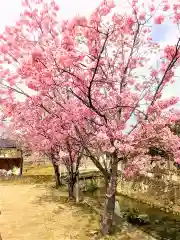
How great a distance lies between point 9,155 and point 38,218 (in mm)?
20102

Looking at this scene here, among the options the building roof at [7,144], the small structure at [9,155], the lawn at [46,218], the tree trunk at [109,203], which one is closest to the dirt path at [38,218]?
the lawn at [46,218]

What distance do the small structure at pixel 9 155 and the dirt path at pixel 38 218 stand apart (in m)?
10.7

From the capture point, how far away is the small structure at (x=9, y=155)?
33281mm

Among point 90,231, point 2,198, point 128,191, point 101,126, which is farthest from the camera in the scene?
point 128,191

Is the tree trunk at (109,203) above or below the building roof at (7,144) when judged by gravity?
below

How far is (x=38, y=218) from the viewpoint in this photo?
52.0 ft

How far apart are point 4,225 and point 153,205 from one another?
39.8ft

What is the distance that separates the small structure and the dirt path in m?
10.7

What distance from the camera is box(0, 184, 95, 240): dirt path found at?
1322 cm

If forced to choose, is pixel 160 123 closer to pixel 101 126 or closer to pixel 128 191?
pixel 101 126

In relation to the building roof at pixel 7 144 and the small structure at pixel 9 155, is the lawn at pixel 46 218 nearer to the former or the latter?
the small structure at pixel 9 155

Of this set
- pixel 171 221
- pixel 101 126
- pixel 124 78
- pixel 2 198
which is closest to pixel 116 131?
pixel 101 126

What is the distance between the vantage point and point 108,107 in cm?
1279

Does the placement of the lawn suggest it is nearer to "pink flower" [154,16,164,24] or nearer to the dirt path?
the dirt path
